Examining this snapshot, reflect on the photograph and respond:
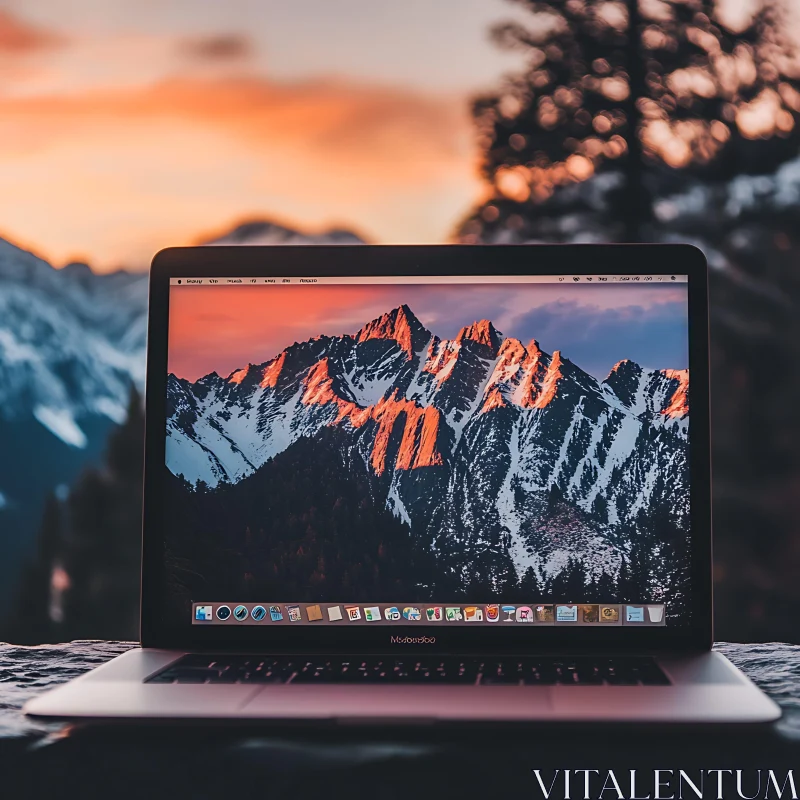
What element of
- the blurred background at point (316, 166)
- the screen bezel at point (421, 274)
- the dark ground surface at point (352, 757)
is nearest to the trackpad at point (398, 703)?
the dark ground surface at point (352, 757)

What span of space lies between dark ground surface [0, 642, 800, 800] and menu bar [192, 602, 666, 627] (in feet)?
0.67

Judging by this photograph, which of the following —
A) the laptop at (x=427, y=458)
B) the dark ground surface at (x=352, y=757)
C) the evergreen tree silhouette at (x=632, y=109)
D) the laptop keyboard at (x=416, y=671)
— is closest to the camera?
the dark ground surface at (x=352, y=757)

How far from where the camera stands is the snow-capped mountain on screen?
83 centimetres

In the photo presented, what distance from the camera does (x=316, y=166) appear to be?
164 centimetres

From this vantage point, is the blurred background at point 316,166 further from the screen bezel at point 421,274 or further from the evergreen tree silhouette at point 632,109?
the screen bezel at point 421,274

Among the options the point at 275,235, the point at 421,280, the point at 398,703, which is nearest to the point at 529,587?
the point at 398,703

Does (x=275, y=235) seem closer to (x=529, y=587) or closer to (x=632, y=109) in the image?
(x=632, y=109)

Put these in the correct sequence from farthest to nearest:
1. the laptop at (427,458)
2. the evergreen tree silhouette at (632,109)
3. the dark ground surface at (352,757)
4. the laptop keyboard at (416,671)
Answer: the evergreen tree silhouette at (632,109) < the laptop at (427,458) < the laptop keyboard at (416,671) < the dark ground surface at (352,757)

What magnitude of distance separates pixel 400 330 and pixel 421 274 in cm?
7

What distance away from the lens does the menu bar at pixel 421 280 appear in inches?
34.0

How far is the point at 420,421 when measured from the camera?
860mm

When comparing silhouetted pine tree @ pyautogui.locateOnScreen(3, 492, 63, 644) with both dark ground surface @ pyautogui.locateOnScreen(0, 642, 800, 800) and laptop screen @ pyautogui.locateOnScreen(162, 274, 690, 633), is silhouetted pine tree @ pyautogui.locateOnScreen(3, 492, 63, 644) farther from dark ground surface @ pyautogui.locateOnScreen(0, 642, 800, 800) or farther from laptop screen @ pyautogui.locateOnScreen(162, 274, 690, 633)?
dark ground surface @ pyautogui.locateOnScreen(0, 642, 800, 800)

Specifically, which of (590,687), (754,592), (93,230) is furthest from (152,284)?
(754,592)

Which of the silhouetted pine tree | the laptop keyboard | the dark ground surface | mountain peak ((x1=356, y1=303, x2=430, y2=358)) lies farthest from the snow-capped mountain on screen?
the silhouetted pine tree
